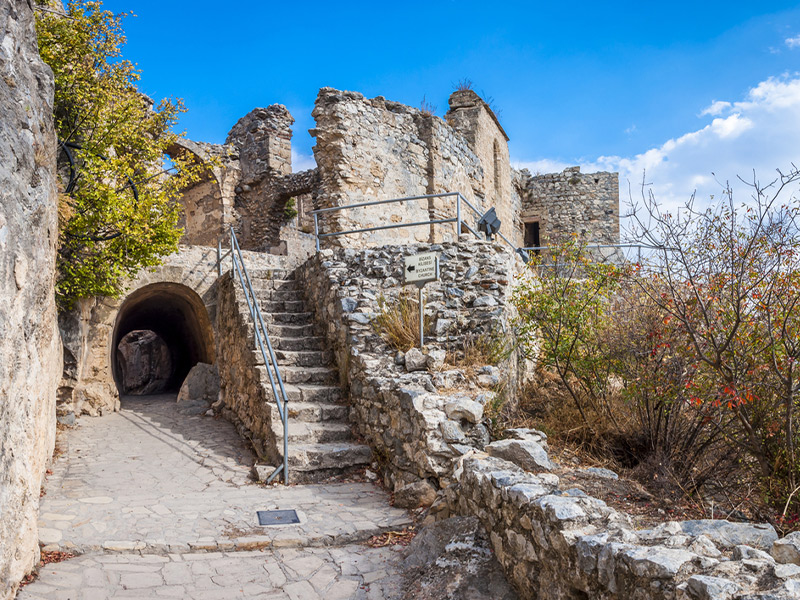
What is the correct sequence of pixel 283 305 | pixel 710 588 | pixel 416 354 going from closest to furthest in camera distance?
pixel 710 588
pixel 416 354
pixel 283 305

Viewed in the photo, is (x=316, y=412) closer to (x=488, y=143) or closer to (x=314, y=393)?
(x=314, y=393)

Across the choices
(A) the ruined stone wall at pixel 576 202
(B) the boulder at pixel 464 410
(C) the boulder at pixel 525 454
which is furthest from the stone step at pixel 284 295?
(A) the ruined stone wall at pixel 576 202

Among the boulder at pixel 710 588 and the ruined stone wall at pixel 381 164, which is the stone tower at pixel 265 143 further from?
the boulder at pixel 710 588

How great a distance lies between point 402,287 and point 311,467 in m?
2.77

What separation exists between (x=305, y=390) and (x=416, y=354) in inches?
60.1

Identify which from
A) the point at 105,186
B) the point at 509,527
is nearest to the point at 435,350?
the point at 509,527

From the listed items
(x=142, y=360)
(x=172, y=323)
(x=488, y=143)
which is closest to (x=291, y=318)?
(x=172, y=323)

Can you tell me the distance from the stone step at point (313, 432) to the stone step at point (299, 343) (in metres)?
1.61

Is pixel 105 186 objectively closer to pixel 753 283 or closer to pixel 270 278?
pixel 270 278

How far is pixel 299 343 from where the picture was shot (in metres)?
8.28

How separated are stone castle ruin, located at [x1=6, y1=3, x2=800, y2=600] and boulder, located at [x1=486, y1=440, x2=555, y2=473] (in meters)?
0.02

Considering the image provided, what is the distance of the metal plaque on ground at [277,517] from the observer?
4.98m

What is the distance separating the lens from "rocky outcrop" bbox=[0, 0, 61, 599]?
343 cm

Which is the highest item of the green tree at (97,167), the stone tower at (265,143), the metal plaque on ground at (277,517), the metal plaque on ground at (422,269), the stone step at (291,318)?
the stone tower at (265,143)
